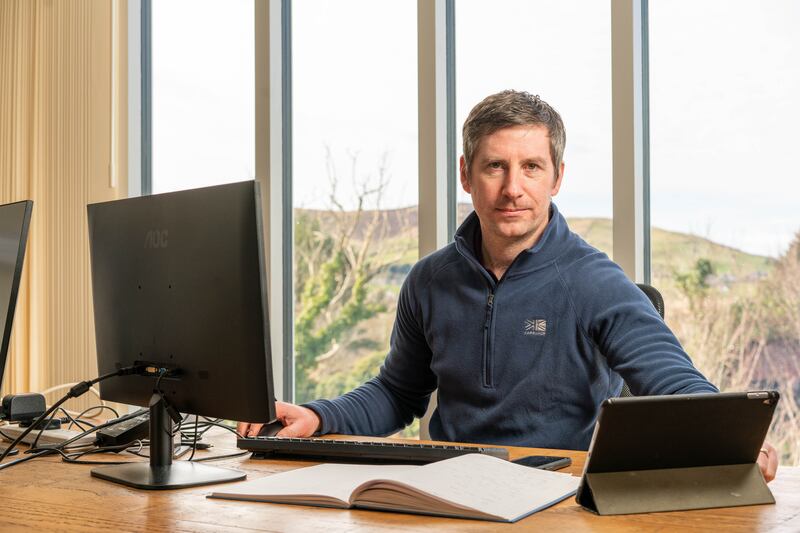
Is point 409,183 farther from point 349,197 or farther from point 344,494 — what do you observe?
point 344,494

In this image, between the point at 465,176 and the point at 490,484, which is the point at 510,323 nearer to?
the point at 465,176

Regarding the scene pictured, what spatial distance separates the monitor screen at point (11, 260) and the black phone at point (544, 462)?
991 millimetres

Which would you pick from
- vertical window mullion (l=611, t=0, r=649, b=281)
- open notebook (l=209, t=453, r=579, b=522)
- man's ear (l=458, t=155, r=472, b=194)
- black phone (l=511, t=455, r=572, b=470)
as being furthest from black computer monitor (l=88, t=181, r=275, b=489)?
vertical window mullion (l=611, t=0, r=649, b=281)

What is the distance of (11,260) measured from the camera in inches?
66.4

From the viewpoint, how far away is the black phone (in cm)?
135

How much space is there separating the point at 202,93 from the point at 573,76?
5.73ft

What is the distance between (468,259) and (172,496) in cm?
94

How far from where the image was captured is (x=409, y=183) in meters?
3.26

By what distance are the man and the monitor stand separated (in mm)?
307

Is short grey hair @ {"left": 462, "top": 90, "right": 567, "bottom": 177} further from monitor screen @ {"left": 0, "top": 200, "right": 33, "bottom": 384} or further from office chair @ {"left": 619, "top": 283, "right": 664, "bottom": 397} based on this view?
monitor screen @ {"left": 0, "top": 200, "right": 33, "bottom": 384}

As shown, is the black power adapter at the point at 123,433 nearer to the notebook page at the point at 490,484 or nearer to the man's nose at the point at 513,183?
the notebook page at the point at 490,484

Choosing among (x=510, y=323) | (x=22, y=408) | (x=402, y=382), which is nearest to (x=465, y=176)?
(x=510, y=323)

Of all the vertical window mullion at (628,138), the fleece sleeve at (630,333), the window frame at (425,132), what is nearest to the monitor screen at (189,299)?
the fleece sleeve at (630,333)

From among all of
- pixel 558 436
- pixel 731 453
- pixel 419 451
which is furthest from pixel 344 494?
pixel 558 436
